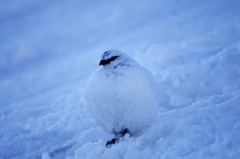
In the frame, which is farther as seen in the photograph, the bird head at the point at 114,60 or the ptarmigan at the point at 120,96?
the bird head at the point at 114,60

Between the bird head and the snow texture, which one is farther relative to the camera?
the bird head

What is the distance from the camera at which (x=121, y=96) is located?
2373 millimetres

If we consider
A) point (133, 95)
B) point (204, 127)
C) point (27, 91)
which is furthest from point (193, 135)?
point (27, 91)

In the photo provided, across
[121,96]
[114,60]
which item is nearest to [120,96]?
[121,96]

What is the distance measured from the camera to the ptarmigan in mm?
2383

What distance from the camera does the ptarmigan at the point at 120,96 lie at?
238 centimetres

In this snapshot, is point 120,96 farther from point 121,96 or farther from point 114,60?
point 114,60

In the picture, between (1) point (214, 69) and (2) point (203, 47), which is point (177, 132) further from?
(2) point (203, 47)

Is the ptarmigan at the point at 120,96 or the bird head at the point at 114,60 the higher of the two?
the bird head at the point at 114,60

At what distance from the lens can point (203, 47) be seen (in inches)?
272

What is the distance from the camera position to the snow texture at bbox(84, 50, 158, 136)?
238 centimetres

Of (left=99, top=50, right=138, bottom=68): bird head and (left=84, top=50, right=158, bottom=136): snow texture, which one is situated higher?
(left=99, top=50, right=138, bottom=68): bird head

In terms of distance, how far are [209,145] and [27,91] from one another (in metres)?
9.06

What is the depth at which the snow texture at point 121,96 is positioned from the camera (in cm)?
238
